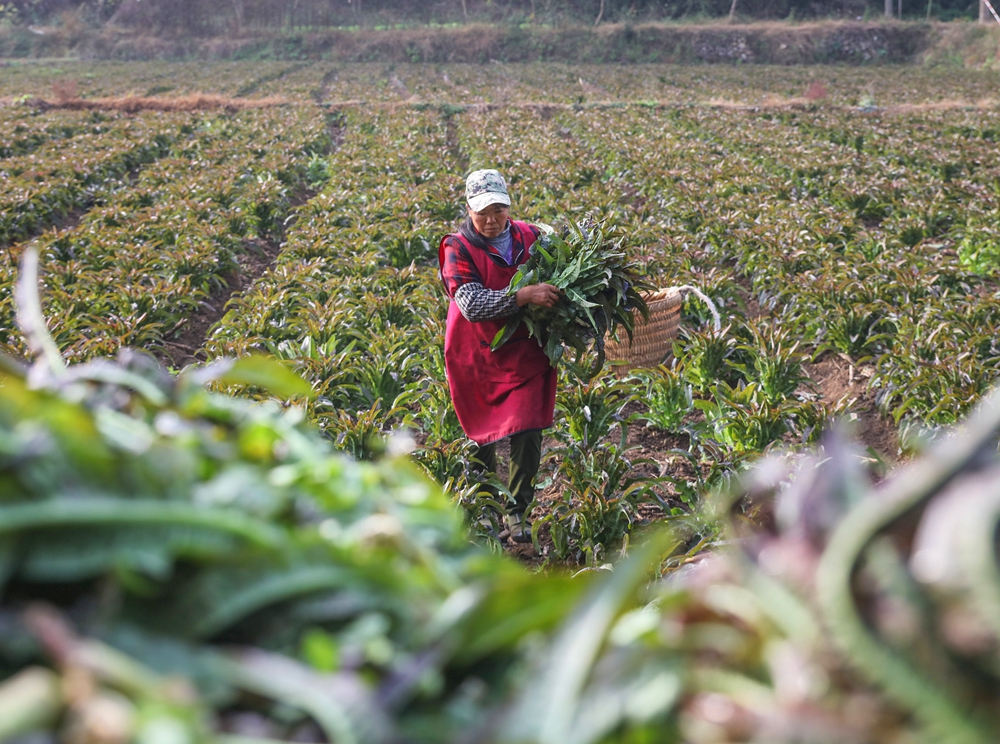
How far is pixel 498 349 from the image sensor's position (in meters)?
3.83

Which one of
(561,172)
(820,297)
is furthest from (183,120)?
(820,297)

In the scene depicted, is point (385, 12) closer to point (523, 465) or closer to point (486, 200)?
point (486, 200)

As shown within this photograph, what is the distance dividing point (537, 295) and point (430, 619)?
2.86 meters

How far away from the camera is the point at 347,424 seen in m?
4.07

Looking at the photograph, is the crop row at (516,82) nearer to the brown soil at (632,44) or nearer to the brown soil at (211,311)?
the brown soil at (632,44)

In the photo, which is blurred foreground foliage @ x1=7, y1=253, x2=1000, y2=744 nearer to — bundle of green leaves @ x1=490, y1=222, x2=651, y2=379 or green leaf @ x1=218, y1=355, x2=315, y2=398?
green leaf @ x1=218, y1=355, x2=315, y2=398

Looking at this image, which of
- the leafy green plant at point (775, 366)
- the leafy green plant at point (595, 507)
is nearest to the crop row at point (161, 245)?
the leafy green plant at point (595, 507)

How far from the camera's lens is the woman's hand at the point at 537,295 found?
3555 millimetres

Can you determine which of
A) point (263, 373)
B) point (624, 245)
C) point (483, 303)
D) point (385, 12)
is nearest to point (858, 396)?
point (624, 245)

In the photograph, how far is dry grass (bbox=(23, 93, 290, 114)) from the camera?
23.1 meters

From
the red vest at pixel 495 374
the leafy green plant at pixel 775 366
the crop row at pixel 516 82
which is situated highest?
the crop row at pixel 516 82

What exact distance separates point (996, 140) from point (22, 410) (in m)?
20.1

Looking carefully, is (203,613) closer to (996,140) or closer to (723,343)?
(723,343)

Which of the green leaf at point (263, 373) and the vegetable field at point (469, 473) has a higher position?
the green leaf at point (263, 373)
